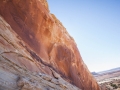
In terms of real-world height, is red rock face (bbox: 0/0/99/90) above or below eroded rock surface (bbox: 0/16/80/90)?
above

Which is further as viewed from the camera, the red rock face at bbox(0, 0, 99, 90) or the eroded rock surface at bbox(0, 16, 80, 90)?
the red rock face at bbox(0, 0, 99, 90)

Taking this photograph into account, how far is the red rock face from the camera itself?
9.46m

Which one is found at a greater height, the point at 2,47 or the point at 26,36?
the point at 26,36

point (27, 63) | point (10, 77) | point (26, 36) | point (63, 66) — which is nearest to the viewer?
point (10, 77)

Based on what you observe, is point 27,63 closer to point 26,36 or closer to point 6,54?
point 6,54

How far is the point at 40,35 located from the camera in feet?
39.1

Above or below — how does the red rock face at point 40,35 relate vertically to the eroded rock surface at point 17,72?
above

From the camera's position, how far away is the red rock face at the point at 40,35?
9.46 m

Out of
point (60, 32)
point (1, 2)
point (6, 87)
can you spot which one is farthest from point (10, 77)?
point (60, 32)

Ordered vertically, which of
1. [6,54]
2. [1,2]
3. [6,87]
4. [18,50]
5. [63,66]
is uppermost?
[1,2]

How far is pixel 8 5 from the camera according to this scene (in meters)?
9.55

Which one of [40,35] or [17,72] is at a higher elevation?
[40,35]

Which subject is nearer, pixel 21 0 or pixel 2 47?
pixel 2 47

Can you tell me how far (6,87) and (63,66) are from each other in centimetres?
949
